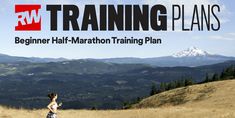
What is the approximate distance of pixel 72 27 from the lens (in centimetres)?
4584

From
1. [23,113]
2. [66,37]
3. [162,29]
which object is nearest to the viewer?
[23,113]

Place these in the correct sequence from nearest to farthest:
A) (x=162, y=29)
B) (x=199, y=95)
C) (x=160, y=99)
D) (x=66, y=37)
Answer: (x=162, y=29)
(x=66, y=37)
(x=199, y=95)
(x=160, y=99)

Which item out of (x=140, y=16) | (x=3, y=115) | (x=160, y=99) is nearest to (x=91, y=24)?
(x=140, y=16)

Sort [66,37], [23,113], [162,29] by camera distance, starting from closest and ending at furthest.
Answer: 1. [23,113]
2. [162,29]
3. [66,37]

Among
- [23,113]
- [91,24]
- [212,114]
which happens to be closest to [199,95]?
[91,24]

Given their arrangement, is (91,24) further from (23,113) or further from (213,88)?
(213,88)

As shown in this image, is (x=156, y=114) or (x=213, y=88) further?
(x=213, y=88)

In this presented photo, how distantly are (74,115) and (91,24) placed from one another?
11745 mm

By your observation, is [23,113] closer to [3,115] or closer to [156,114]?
[3,115]

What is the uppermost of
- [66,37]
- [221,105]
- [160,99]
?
[66,37]

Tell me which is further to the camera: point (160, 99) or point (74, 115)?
point (160, 99)

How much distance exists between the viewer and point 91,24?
149ft

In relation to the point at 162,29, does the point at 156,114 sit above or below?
below

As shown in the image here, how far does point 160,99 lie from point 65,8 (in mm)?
41537
